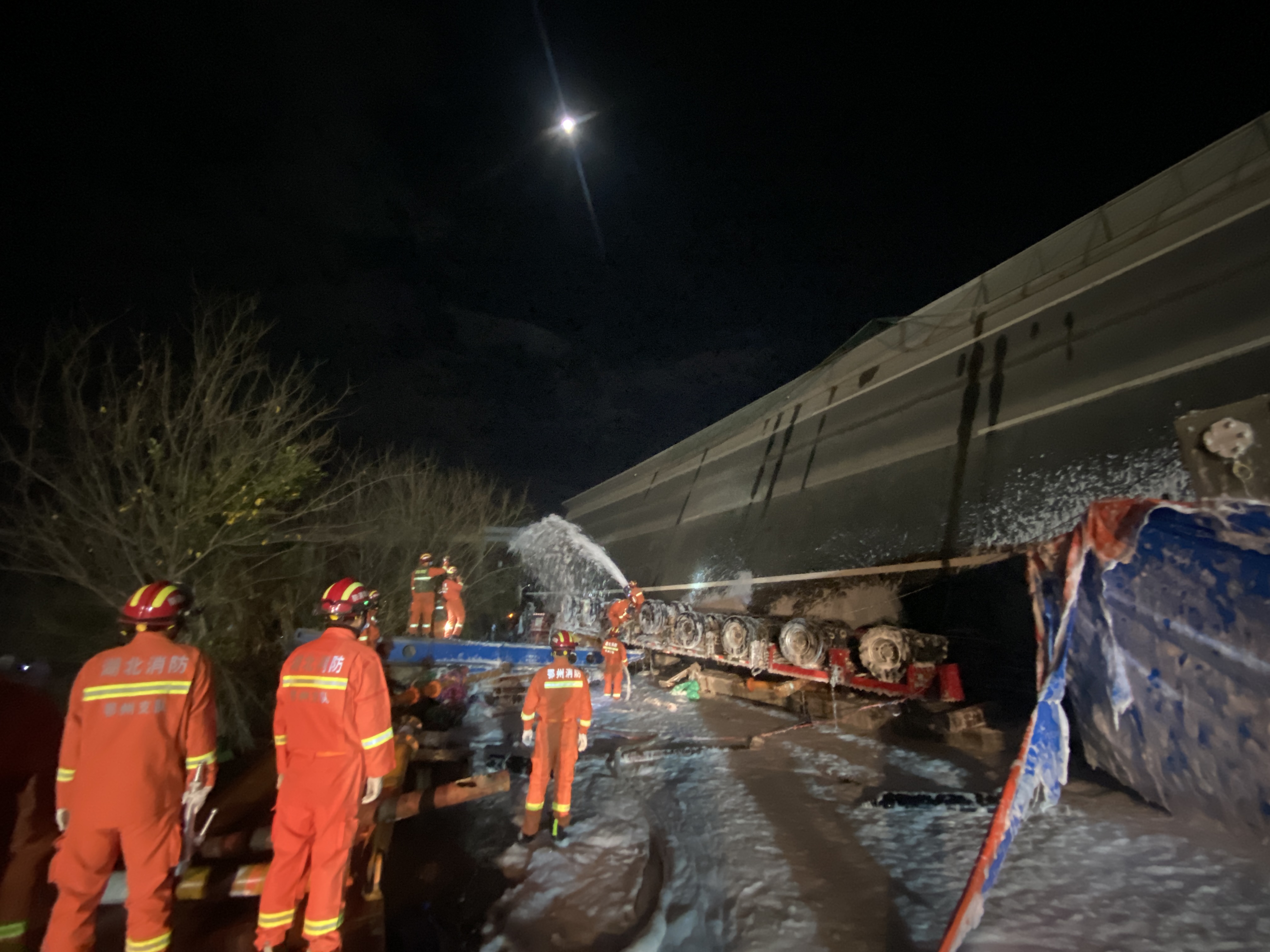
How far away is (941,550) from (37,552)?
1099cm

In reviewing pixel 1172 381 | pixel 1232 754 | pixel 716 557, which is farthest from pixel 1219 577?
pixel 716 557

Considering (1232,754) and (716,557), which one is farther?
(716,557)

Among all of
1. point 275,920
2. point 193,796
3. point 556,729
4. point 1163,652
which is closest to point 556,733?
point 556,729

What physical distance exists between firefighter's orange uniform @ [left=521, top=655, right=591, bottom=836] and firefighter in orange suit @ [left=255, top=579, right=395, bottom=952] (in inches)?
48.8

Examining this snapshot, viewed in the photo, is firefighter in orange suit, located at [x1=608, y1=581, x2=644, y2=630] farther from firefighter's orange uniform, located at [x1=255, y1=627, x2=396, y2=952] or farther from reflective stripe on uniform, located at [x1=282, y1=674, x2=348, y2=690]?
reflective stripe on uniform, located at [x1=282, y1=674, x2=348, y2=690]

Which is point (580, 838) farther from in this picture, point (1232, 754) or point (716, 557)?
point (716, 557)

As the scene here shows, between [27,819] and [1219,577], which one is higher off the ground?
[1219,577]

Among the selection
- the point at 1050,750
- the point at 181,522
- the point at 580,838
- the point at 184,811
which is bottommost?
the point at 580,838

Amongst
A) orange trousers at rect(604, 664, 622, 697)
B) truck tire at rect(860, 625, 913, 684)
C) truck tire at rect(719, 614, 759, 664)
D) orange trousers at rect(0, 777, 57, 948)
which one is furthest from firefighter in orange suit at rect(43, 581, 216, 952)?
truck tire at rect(719, 614, 759, 664)

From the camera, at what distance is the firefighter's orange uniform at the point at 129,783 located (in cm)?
230

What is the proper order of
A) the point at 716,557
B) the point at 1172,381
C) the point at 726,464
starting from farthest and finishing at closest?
the point at 726,464, the point at 716,557, the point at 1172,381

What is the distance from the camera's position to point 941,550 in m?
6.68

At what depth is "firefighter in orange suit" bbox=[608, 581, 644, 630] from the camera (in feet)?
30.0

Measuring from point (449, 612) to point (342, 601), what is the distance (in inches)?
293
